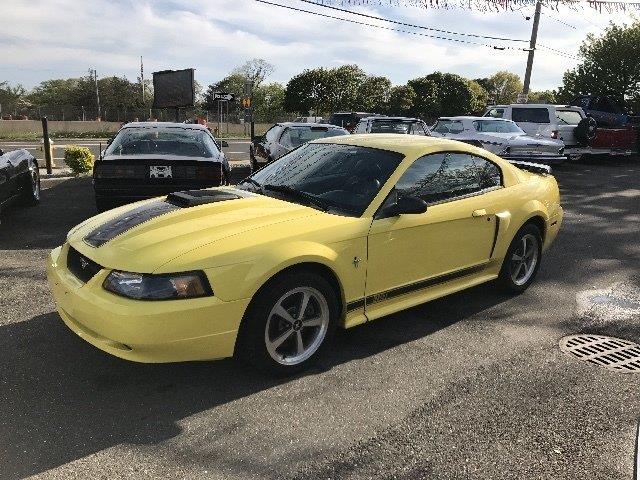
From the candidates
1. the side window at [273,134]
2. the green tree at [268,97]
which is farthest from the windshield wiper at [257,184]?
the green tree at [268,97]

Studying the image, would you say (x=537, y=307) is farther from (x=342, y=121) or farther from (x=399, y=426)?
(x=342, y=121)

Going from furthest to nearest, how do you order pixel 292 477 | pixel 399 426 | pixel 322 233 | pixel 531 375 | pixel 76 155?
pixel 76 155 → pixel 531 375 → pixel 322 233 → pixel 399 426 → pixel 292 477

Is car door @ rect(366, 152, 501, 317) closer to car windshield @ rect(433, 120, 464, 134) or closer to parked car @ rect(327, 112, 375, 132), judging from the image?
car windshield @ rect(433, 120, 464, 134)

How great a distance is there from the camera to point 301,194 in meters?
3.94

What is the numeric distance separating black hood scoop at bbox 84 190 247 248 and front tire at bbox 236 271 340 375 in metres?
1.03

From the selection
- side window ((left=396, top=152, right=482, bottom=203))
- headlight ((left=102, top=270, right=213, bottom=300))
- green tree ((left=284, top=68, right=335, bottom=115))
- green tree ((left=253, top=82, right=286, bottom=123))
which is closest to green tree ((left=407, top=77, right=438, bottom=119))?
green tree ((left=284, top=68, right=335, bottom=115))

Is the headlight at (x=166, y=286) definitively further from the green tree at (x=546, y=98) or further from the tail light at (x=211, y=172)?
the green tree at (x=546, y=98)

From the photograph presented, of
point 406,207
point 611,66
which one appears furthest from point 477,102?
point 406,207

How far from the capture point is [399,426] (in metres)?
2.94

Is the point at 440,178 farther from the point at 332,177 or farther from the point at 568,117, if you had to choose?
the point at 568,117

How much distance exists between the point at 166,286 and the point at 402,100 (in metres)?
54.6

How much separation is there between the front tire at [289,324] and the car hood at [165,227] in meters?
0.42

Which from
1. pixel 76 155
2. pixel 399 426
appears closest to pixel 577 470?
pixel 399 426

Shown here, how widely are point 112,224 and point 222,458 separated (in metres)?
1.80
